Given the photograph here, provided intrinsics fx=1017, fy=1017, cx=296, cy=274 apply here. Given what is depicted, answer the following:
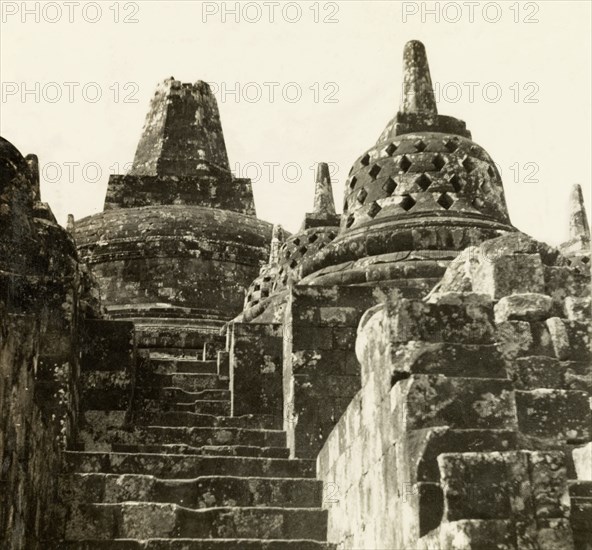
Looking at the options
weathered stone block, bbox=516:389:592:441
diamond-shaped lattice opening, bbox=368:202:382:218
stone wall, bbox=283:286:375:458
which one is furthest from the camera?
diamond-shaped lattice opening, bbox=368:202:382:218

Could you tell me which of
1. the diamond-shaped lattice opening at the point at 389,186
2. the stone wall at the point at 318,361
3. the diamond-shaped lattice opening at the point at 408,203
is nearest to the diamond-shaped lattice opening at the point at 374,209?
the diamond-shaped lattice opening at the point at 389,186

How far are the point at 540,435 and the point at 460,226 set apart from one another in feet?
14.8

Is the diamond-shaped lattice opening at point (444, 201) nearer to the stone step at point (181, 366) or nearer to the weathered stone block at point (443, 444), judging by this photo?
the stone step at point (181, 366)

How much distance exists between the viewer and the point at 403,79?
12.1 meters

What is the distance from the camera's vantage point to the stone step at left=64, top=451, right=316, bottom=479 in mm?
8008

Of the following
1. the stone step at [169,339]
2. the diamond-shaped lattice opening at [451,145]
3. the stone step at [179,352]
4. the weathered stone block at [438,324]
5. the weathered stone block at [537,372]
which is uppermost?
the diamond-shaped lattice opening at [451,145]

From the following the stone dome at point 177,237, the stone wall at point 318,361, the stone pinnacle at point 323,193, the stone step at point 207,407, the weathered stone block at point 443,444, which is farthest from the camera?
the stone dome at point 177,237

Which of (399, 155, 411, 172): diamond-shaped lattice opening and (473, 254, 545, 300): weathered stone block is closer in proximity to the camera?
(473, 254, 545, 300): weathered stone block

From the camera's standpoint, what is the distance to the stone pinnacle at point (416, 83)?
11805 mm

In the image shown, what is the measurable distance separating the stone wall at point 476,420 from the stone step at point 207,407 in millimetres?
2228

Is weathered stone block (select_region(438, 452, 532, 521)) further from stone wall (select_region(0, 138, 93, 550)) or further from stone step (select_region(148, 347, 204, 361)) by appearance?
stone step (select_region(148, 347, 204, 361))

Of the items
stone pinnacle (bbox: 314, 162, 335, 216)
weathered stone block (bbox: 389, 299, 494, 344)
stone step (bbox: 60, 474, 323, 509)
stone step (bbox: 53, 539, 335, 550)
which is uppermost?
stone pinnacle (bbox: 314, 162, 335, 216)

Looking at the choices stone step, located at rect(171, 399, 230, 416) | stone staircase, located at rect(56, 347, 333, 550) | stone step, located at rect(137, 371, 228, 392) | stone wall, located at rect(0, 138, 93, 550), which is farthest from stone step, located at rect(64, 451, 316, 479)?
stone step, located at rect(137, 371, 228, 392)

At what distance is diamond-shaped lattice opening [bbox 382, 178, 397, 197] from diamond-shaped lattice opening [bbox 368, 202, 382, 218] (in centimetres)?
17
